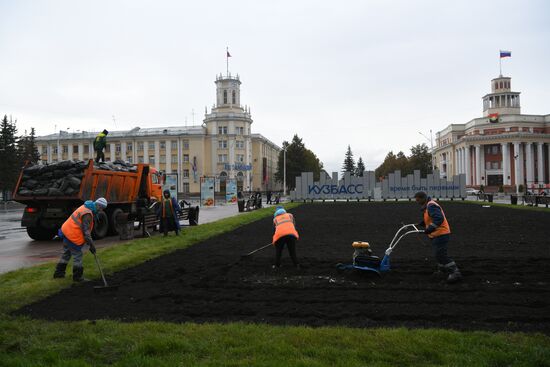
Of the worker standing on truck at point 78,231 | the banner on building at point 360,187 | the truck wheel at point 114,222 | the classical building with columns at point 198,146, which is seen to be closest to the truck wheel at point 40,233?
the truck wheel at point 114,222

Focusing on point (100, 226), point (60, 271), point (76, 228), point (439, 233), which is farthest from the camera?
point (100, 226)

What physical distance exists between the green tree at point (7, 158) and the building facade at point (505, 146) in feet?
273

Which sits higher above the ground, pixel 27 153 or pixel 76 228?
pixel 27 153

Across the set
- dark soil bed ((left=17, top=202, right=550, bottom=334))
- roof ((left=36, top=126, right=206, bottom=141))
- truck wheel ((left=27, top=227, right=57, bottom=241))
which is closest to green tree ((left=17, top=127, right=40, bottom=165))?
roof ((left=36, top=126, right=206, bottom=141))

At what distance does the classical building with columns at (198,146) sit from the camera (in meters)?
91.6

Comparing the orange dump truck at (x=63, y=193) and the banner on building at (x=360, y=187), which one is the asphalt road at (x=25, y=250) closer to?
the orange dump truck at (x=63, y=193)

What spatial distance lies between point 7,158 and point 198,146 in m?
41.5

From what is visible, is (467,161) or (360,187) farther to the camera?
(467,161)

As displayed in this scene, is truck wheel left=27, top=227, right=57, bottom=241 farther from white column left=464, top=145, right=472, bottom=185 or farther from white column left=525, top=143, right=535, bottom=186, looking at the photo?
white column left=525, top=143, right=535, bottom=186

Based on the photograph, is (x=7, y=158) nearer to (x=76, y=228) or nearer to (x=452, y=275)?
(x=76, y=228)

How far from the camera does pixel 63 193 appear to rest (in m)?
16.1

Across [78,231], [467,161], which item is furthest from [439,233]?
[467,161]

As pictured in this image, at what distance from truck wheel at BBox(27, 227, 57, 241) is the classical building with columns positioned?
71.6m

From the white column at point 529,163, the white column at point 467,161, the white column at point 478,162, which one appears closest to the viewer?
the white column at point 529,163
